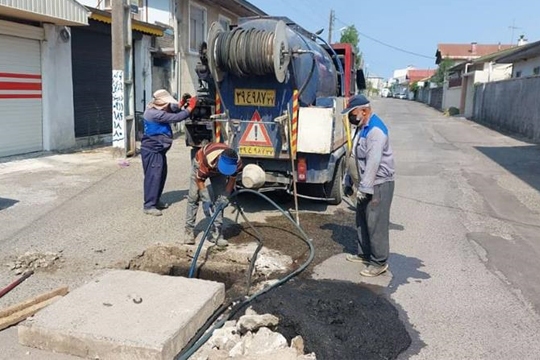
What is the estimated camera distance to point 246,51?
675 centimetres

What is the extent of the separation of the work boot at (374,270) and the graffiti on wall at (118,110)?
28.8 ft

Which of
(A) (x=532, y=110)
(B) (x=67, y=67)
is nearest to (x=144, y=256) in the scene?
(B) (x=67, y=67)

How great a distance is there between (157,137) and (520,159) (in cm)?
1092

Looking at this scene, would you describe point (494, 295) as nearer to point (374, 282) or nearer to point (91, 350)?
point (374, 282)

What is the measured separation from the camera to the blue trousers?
7535mm

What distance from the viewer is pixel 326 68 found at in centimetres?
824

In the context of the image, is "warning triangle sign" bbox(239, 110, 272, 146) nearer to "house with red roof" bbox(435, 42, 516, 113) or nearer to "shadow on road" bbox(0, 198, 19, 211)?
"shadow on road" bbox(0, 198, 19, 211)

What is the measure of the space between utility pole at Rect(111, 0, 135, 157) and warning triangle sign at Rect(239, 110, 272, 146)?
6.11 meters

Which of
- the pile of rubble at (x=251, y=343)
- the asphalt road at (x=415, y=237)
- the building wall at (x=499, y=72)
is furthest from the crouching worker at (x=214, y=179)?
the building wall at (x=499, y=72)

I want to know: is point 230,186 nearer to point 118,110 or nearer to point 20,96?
point 118,110

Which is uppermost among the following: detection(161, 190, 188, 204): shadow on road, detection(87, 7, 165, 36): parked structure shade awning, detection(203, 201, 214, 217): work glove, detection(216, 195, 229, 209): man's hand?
detection(87, 7, 165, 36): parked structure shade awning

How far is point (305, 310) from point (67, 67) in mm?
11305

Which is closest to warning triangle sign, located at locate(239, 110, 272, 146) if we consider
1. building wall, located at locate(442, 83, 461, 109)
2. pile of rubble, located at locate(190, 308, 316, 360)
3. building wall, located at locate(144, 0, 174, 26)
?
pile of rubble, located at locate(190, 308, 316, 360)

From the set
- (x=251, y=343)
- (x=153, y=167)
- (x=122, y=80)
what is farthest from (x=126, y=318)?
(x=122, y=80)
